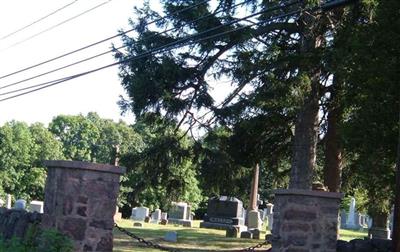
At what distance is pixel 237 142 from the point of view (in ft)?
59.2

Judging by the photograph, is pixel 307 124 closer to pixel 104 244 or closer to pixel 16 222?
pixel 16 222

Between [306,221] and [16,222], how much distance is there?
5429mm

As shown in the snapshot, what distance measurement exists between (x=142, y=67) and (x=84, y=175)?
29.7ft

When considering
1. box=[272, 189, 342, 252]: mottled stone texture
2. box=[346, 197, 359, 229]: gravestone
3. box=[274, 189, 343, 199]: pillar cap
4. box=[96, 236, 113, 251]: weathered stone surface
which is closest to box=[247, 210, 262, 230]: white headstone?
box=[346, 197, 359, 229]: gravestone

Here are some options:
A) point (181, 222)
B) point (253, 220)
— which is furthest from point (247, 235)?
point (181, 222)

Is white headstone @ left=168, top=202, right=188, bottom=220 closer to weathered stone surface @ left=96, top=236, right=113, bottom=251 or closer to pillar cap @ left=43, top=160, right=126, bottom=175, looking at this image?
weathered stone surface @ left=96, top=236, right=113, bottom=251

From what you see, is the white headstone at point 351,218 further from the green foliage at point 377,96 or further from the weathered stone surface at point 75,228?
the weathered stone surface at point 75,228

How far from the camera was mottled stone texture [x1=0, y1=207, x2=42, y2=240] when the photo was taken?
10.1 meters

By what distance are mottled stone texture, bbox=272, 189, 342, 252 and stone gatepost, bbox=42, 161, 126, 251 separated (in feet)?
8.01

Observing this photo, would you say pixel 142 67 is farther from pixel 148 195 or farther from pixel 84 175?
pixel 148 195

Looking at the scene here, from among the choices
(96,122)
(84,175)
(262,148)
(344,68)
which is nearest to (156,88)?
(262,148)

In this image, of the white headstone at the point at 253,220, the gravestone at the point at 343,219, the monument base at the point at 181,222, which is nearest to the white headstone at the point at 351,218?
the gravestone at the point at 343,219

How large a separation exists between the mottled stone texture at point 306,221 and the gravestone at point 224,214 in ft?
60.1

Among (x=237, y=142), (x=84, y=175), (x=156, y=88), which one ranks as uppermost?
(x=156, y=88)
